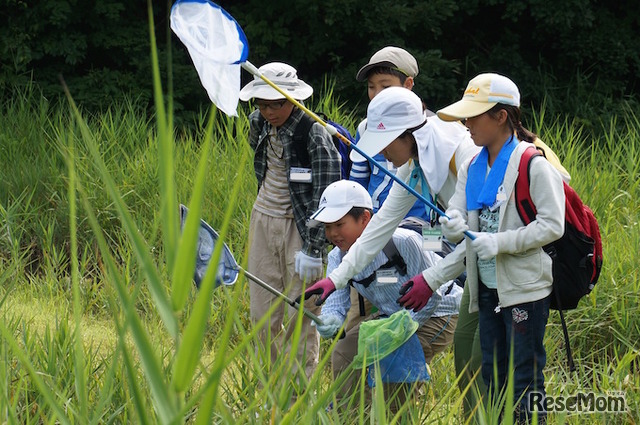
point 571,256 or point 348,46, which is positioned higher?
point 571,256

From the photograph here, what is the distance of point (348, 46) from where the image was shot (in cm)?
980

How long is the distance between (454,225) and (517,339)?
1.15 ft

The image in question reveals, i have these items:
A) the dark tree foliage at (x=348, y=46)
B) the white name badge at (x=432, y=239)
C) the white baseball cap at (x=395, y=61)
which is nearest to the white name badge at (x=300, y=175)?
the white baseball cap at (x=395, y=61)

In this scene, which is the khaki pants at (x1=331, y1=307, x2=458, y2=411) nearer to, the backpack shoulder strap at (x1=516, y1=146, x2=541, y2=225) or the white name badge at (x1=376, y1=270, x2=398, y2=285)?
the white name badge at (x1=376, y1=270, x2=398, y2=285)

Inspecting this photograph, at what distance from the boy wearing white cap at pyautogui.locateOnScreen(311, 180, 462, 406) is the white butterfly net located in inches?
26.1

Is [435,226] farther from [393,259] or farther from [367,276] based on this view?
[367,276]

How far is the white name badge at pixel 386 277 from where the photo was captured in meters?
3.11

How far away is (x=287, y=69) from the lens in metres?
3.86

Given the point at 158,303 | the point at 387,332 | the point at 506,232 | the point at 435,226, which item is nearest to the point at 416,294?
the point at 387,332

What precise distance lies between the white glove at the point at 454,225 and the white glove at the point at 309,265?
109 cm

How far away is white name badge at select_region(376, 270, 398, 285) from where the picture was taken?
3.11 m

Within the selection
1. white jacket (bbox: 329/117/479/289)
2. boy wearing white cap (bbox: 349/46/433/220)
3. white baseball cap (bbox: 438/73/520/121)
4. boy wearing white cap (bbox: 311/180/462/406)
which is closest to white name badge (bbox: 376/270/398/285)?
boy wearing white cap (bbox: 311/180/462/406)

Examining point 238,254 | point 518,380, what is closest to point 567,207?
point 518,380

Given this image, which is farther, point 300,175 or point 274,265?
point 274,265
